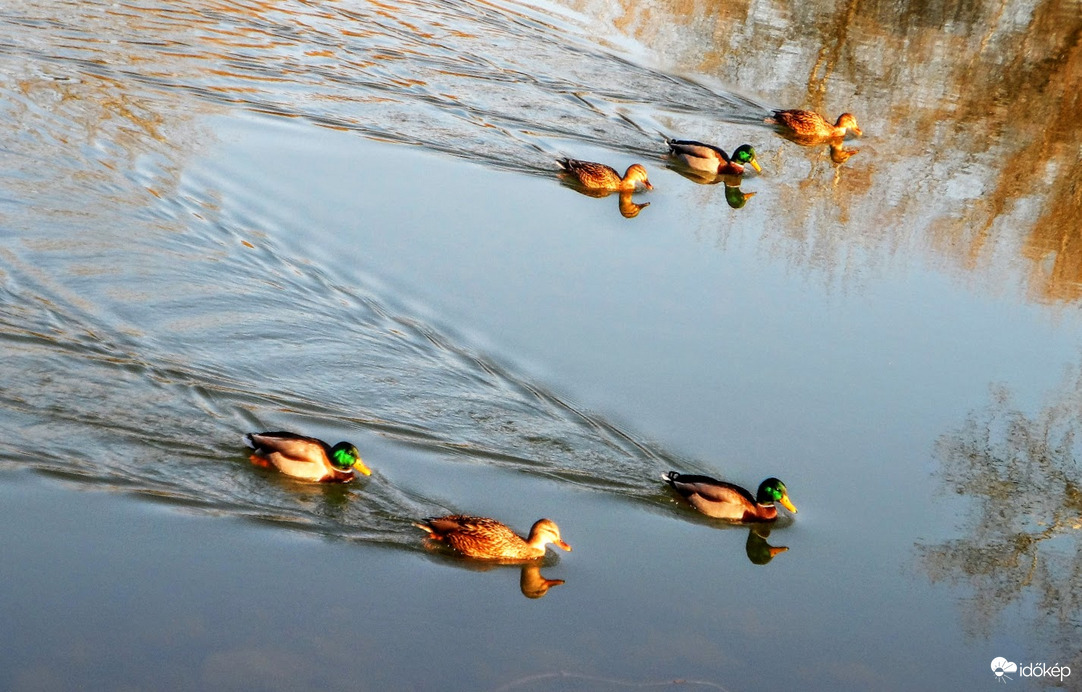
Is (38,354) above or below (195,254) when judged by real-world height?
below

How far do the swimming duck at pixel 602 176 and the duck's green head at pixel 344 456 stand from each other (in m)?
6.96

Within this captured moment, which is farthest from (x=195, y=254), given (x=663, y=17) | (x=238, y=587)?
(x=663, y=17)

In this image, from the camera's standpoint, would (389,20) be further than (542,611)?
Yes

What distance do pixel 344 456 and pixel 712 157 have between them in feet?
27.9

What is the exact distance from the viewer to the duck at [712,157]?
15.9m

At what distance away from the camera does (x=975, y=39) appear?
22.5 m

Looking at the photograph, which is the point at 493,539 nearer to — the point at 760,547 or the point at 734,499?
the point at 734,499

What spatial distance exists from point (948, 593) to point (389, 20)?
46.9 ft

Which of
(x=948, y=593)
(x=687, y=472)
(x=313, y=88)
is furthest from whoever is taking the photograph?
(x=313, y=88)

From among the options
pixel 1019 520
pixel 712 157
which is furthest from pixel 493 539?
pixel 712 157

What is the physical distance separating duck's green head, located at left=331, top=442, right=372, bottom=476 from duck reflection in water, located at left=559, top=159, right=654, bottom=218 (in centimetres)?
672

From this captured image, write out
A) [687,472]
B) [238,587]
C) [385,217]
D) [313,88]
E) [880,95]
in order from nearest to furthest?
[238,587], [687,472], [385,217], [313,88], [880,95]

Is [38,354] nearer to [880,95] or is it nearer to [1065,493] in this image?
[1065,493]

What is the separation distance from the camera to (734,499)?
29.4 feet
